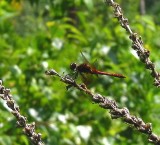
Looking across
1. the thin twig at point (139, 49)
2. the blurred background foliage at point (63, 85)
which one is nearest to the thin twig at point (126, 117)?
the thin twig at point (139, 49)

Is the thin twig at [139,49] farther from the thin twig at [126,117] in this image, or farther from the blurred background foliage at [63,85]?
the blurred background foliage at [63,85]

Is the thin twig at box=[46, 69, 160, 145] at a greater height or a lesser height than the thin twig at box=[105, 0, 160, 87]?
lesser

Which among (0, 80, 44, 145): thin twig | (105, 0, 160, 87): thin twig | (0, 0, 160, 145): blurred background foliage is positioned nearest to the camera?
(0, 80, 44, 145): thin twig

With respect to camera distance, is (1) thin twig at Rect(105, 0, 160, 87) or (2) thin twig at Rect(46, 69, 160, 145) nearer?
(2) thin twig at Rect(46, 69, 160, 145)

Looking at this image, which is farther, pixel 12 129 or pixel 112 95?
pixel 112 95

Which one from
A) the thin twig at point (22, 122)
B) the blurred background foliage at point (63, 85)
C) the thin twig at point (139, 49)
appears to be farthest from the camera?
the blurred background foliage at point (63, 85)

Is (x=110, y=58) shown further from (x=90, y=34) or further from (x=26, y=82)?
(x=26, y=82)

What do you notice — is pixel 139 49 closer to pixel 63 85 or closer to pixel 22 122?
pixel 22 122

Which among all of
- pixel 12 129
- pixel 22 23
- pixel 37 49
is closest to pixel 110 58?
pixel 37 49

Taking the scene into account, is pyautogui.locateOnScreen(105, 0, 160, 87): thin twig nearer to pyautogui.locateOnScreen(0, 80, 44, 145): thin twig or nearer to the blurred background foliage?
pyautogui.locateOnScreen(0, 80, 44, 145): thin twig

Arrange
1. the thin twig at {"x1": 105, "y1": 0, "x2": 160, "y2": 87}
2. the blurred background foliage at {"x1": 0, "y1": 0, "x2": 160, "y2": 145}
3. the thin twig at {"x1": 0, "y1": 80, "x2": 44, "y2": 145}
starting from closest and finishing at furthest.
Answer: the thin twig at {"x1": 0, "y1": 80, "x2": 44, "y2": 145} < the thin twig at {"x1": 105, "y1": 0, "x2": 160, "y2": 87} < the blurred background foliage at {"x1": 0, "y1": 0, "x2": 160, "y2": 145}

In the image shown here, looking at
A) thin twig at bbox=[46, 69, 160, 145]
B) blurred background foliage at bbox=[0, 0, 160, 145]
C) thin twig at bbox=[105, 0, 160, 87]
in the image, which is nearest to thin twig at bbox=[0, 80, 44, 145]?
thin twig at bbox=[46, 69, 160, 145]
